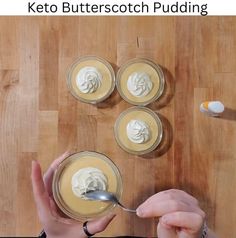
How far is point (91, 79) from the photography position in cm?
122

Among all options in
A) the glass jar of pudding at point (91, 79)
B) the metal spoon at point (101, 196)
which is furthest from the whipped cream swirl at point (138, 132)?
the metal spoon at point (101, 196)

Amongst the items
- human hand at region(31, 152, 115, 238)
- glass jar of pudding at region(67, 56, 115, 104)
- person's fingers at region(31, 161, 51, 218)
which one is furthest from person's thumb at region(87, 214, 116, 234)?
glass jar of pudding at region(67, 56, 115, 104)

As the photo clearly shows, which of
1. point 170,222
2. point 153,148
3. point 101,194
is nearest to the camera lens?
point 170,222

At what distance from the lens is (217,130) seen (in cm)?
126

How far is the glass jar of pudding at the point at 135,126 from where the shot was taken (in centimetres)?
121

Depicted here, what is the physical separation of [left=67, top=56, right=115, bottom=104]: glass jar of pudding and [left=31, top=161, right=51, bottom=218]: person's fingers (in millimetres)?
309

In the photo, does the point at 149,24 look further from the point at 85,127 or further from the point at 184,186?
the point at 184,186

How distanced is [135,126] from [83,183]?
278 millimetres

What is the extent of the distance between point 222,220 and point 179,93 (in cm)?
44

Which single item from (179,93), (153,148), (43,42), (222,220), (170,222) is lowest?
(222,220)

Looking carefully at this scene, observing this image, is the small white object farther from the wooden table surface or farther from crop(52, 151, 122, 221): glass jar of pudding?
crop(52, 151, 122, 221): glass jar of pudding

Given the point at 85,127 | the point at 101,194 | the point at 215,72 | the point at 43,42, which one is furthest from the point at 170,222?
the point at 43,42

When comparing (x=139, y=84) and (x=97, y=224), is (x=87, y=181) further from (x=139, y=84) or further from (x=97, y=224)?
(x=139, y=84)

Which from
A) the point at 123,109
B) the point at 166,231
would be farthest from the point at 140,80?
the point at 166,231
